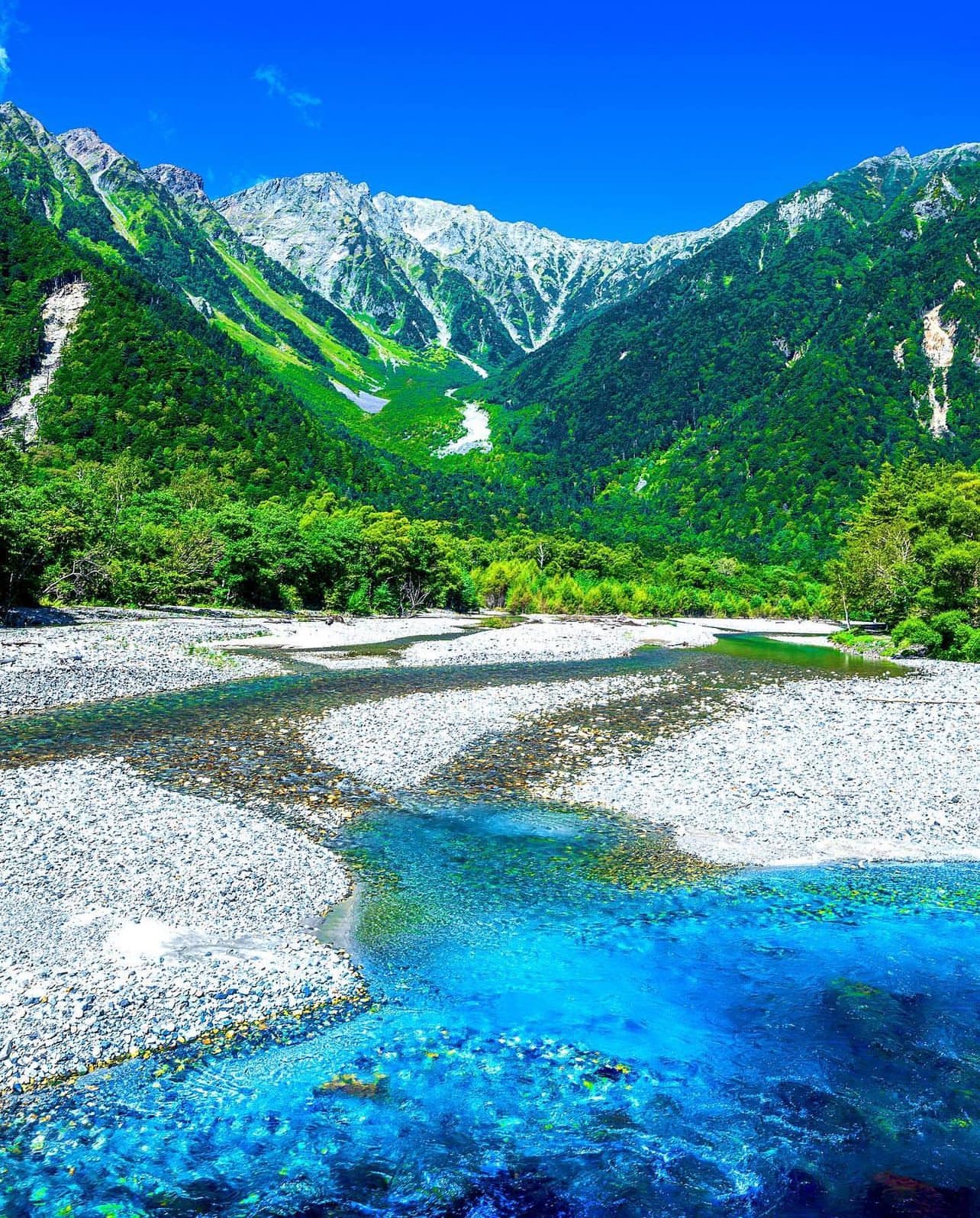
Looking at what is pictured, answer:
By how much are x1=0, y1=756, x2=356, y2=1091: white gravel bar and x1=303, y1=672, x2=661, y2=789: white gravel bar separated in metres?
6.26

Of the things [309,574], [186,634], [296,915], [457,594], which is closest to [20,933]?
[296,915]

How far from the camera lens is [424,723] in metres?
30.8

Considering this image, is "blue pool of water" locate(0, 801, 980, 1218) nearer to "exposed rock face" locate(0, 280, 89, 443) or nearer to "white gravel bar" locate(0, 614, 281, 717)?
"white gravel bar" locate(0, 614, 281, 717)

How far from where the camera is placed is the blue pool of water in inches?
321

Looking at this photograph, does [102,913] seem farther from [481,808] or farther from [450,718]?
[450,718]

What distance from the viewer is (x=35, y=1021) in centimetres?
1014

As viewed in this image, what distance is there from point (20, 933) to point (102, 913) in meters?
1.28

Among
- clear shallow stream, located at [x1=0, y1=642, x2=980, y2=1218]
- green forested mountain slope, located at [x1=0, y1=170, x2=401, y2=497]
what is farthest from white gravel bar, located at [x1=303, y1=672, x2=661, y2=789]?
green forested mountain slope, located at [x1=0, y1=170, x2=401, y2=497]

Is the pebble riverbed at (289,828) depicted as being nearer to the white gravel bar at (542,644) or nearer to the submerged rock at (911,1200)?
the submerged rock at (911,1200)

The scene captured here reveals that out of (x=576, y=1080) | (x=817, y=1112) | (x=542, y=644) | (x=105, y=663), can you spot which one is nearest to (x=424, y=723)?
(x=576, y=1080)

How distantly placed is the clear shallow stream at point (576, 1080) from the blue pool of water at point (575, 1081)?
0.03 meters

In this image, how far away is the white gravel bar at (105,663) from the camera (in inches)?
1371

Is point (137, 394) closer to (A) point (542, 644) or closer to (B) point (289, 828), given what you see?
(A) point (542, 644)

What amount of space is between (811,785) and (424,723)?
15.1 m
